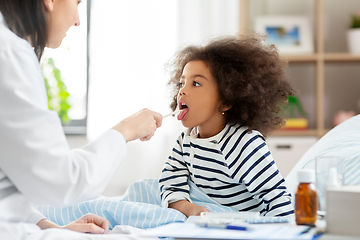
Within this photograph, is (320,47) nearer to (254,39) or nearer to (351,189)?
(254,39)

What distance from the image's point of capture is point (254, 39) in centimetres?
134

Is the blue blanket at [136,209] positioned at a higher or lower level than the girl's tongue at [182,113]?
lower

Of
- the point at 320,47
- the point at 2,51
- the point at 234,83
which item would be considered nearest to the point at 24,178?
the point at 2,51

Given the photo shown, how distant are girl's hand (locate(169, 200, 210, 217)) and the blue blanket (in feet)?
0.16

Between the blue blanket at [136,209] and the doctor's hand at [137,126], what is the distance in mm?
230

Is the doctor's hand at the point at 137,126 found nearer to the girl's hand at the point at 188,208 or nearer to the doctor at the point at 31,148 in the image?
the doctor at the point at 31,148

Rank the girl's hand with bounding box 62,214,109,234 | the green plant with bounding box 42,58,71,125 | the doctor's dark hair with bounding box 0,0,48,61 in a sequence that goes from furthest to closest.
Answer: the green plant with bounding box 42,58,71,125
the girl's hand with bounding box 62,214,109,234
the doctor's dark hair with bounding box 0,0,48,61

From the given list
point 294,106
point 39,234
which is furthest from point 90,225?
point 294,106

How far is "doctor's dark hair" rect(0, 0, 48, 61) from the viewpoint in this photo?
77cm

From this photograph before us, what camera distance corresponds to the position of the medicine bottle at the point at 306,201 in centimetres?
71

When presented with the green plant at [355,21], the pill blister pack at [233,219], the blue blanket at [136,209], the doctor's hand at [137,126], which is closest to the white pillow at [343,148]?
the blue blanket at [136,209]

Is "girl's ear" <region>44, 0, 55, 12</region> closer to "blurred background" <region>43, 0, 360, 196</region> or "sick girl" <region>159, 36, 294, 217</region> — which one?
"sick girl" <region>159, 36, 294, 217</region>

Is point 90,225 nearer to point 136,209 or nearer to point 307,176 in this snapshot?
point 136,209

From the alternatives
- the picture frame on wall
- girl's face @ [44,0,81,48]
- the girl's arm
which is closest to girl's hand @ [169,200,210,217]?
the girl's arm
